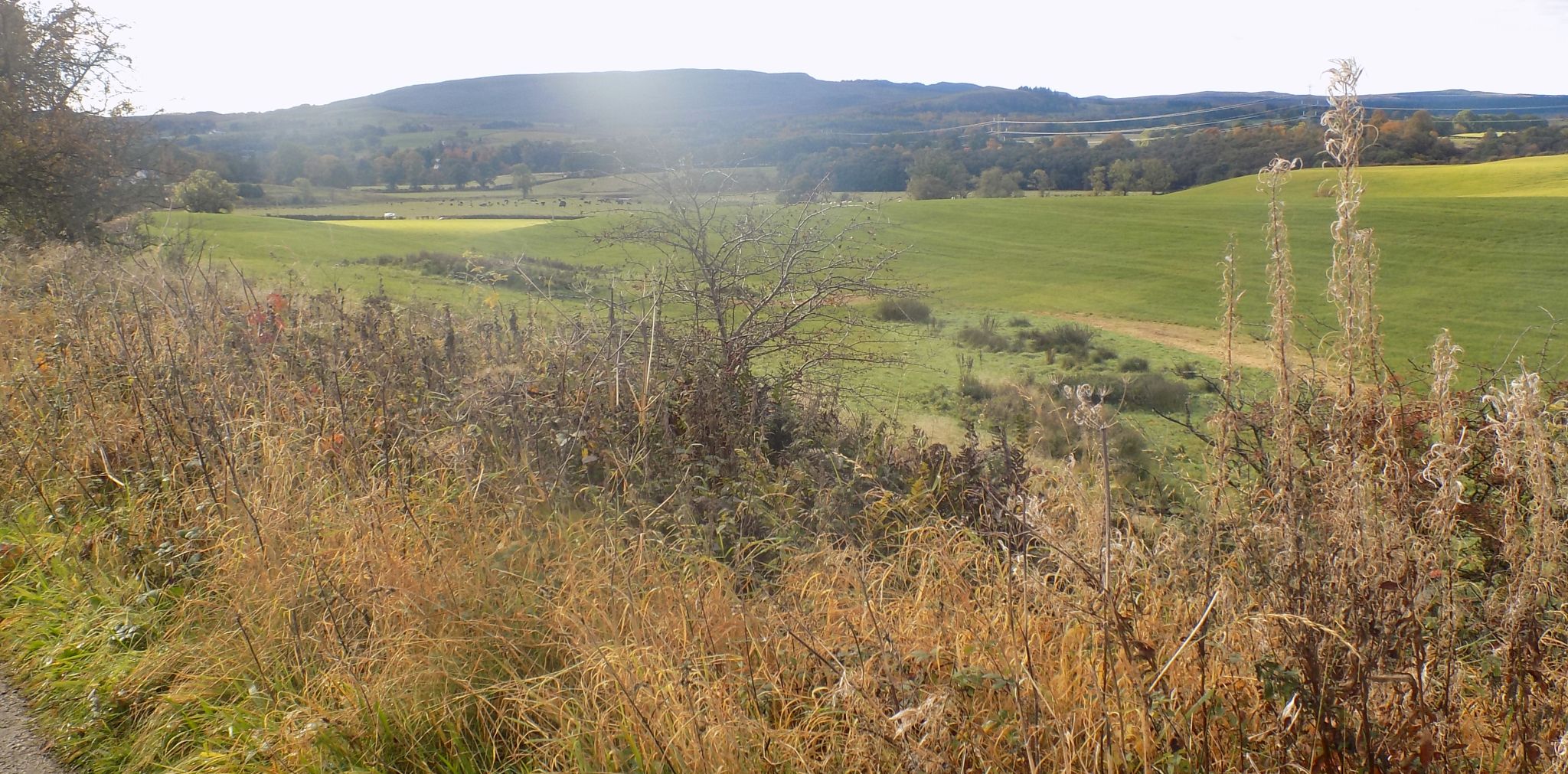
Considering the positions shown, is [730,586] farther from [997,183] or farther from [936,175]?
[997,183]

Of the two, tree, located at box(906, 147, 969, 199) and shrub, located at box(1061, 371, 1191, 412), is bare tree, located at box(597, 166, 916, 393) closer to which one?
shrub, located at box(1061, 371, 1191, 412)

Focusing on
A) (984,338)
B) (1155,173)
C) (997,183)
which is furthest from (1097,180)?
(984,338)

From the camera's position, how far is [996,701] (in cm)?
237

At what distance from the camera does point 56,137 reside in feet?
42.3

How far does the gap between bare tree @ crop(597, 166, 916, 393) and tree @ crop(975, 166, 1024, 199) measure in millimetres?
53309

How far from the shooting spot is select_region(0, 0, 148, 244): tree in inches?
505

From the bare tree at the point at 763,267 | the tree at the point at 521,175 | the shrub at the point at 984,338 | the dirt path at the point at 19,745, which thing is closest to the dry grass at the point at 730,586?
the dirt path at the point at 19,745

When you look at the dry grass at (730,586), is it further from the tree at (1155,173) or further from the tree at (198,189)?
the tree at (1155,173)

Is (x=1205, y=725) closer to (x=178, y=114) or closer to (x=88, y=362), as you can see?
(x=88, y=362)

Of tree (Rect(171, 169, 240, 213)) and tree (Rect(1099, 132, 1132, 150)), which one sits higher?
tree (Rect(1099, 132, 1132, 150))

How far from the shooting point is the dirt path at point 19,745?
2.66m

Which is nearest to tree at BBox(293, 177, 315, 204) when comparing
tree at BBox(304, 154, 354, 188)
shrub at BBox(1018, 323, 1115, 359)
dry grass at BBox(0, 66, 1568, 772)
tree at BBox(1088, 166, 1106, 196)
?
tree at BBox(304, 154, 354, 188)

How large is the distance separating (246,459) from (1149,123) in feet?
264

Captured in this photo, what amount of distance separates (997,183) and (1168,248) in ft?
67.9
